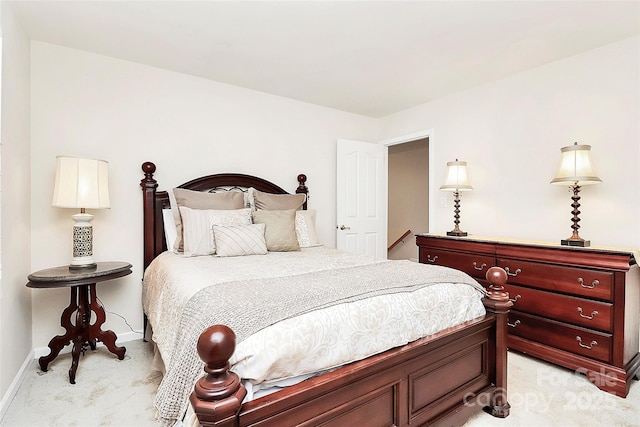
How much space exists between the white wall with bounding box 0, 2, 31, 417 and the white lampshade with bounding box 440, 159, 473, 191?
3479mm

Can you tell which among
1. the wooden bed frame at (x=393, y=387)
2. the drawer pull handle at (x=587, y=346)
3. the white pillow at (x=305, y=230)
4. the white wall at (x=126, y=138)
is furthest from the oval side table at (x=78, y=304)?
the drawer pull handle at (x=587, y=346)

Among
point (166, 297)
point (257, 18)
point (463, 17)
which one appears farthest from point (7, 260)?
point (463, 17)

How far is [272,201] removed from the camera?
319cm

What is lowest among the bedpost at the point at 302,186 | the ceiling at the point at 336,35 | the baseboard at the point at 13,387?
the baseboard at the point at 13,387

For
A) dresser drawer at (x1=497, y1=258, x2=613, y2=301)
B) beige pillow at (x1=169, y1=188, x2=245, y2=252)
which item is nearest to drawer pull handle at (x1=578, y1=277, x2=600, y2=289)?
dresser drawer at (x1=497, y1=258, x2=613, y2=301)

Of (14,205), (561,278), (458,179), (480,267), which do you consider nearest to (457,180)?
(458,179)

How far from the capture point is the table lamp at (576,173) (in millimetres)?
2369

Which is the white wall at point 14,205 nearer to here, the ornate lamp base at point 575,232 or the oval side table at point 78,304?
the oval side table at point 78,304

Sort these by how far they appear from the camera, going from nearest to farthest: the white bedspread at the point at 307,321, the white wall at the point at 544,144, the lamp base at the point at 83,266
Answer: the white bedspread at the point at 307,321 → the lamp base at the point at 83,266 → the white wall at the point at 544,144

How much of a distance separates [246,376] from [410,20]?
7.69 ft

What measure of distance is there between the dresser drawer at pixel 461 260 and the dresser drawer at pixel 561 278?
137mm

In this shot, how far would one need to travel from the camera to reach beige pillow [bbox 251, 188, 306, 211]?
Answer: 3139mm

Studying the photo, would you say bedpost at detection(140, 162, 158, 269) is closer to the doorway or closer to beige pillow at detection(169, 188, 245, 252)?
beige pillow at detection(169, 188, 245, 252)

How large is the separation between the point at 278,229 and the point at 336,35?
159 cm
